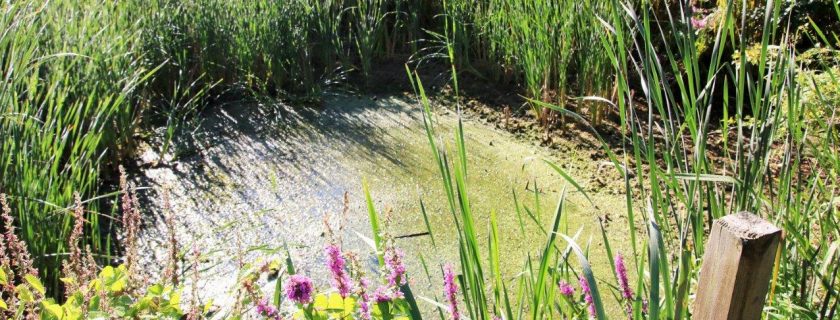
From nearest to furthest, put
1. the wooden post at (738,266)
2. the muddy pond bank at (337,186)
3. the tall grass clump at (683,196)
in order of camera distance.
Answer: the wooden post at (738,266), the tall grass clump at (683,196), the muddy pond bank at (337,186)

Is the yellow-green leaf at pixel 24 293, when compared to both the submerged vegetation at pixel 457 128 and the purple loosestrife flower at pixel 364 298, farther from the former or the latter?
the purple loosestrife flower at pixel 364 298

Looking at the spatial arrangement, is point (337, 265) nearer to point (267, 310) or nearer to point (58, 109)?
point (267, 310)

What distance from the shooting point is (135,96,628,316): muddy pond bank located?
289cm

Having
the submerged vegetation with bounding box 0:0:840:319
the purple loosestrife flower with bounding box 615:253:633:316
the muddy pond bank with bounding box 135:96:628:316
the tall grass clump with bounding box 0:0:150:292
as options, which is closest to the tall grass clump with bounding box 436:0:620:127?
the submerged vegetation with bounding box 0:0:840:319

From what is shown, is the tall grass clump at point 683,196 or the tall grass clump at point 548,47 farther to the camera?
the tall grass clump at point 548,47

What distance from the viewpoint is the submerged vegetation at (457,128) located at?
151cm

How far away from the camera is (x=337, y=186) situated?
3436 mm

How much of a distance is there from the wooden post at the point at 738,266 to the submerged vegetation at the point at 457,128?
70 millimetres

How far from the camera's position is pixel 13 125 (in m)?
2.51

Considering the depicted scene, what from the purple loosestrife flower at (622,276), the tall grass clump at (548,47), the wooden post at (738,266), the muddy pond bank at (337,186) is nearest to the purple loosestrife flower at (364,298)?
the purple loosestrife flower at (622,276)

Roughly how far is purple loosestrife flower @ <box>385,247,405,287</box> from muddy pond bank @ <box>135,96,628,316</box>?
3.60ft

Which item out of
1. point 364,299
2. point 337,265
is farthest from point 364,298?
point 337,265

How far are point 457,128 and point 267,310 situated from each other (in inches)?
21.4

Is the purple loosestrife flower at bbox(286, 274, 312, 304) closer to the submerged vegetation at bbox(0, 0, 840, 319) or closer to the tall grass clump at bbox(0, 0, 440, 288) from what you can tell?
the submerged vegetation at bbox(0, 0, 840, 319)
